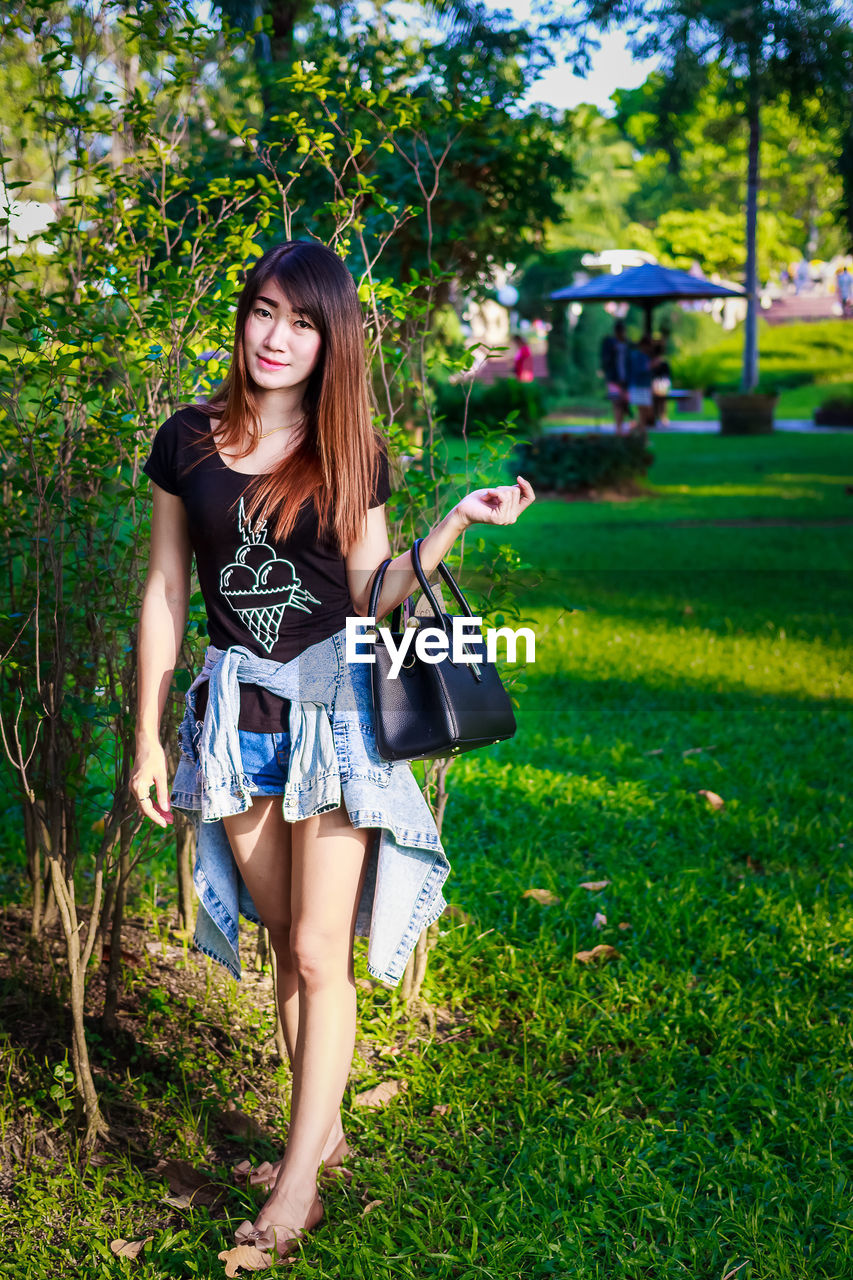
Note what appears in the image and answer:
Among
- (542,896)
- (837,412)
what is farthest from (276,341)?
(837,412)

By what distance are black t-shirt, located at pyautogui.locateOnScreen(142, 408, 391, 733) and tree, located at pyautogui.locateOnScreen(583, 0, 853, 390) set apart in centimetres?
1411

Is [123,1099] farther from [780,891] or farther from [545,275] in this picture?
[545,275]

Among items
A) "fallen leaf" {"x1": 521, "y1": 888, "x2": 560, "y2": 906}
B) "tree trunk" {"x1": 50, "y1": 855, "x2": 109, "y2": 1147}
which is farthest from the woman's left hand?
"fallen leaf" {"x1": 521, "y1": 888, "x2": 560, "y2": 906}

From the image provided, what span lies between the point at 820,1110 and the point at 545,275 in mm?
24061

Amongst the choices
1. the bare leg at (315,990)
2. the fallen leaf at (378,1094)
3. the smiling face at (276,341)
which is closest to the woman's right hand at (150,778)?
the bare leg at (315,990)

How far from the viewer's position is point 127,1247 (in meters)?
2.44

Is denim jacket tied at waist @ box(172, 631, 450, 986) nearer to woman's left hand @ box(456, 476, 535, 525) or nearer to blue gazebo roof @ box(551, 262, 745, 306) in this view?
woman's left hand @ box(456, 476, 535, 525)

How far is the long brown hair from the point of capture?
222 centimetres

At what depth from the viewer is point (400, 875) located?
2.42 m

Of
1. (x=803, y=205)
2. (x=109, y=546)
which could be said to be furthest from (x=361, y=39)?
(x=803, y=205)

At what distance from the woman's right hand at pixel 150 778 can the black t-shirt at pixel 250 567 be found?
191 millimetres

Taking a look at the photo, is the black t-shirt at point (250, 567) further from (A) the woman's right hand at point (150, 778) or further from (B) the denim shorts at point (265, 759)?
(A) the woman's right hand at point (150, 778)

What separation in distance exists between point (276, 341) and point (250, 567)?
0.42m

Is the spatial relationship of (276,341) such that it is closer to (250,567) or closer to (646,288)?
(250,567)
